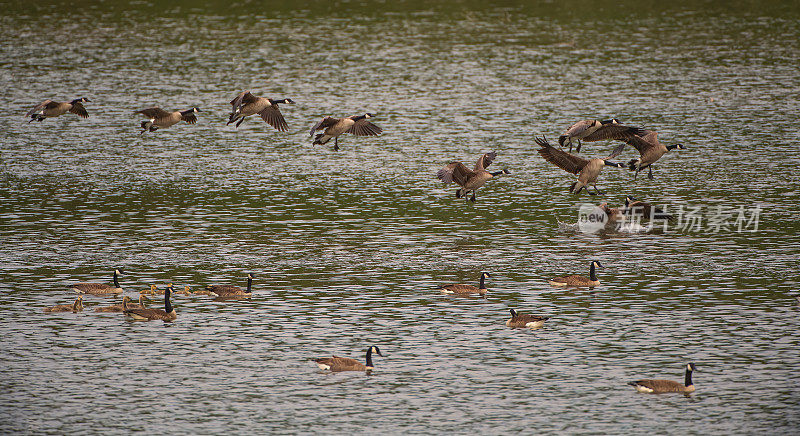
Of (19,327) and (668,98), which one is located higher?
(668,98)

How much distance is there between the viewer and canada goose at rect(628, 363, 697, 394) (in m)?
35.5

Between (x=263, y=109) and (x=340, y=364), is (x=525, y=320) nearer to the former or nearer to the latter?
(x=340, y=364)

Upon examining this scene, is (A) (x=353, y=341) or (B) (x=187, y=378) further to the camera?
(A) (x=353, y=341)

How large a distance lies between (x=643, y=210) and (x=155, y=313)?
26.2 metres

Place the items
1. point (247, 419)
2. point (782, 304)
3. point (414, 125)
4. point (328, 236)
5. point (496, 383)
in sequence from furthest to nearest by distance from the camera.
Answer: point (414, 125) < point (328, 236) < point (782, 304) < point (496, 383) < point (247, 419)

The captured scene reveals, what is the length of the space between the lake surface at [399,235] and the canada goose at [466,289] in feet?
1.42

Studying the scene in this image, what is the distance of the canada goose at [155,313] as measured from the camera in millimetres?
42719

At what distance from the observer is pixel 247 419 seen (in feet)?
113

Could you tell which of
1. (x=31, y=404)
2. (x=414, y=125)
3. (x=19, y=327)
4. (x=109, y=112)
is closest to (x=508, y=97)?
(x=414, y=125)

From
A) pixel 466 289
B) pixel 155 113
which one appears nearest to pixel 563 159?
pixel 466 289

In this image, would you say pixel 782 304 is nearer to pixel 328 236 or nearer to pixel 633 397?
pixel 633 397

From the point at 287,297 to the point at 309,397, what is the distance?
36.0 feet

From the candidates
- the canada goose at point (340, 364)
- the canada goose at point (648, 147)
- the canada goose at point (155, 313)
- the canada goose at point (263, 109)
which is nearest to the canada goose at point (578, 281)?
the canada goose at point (648, 147)

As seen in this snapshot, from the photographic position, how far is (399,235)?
57.2 metres
